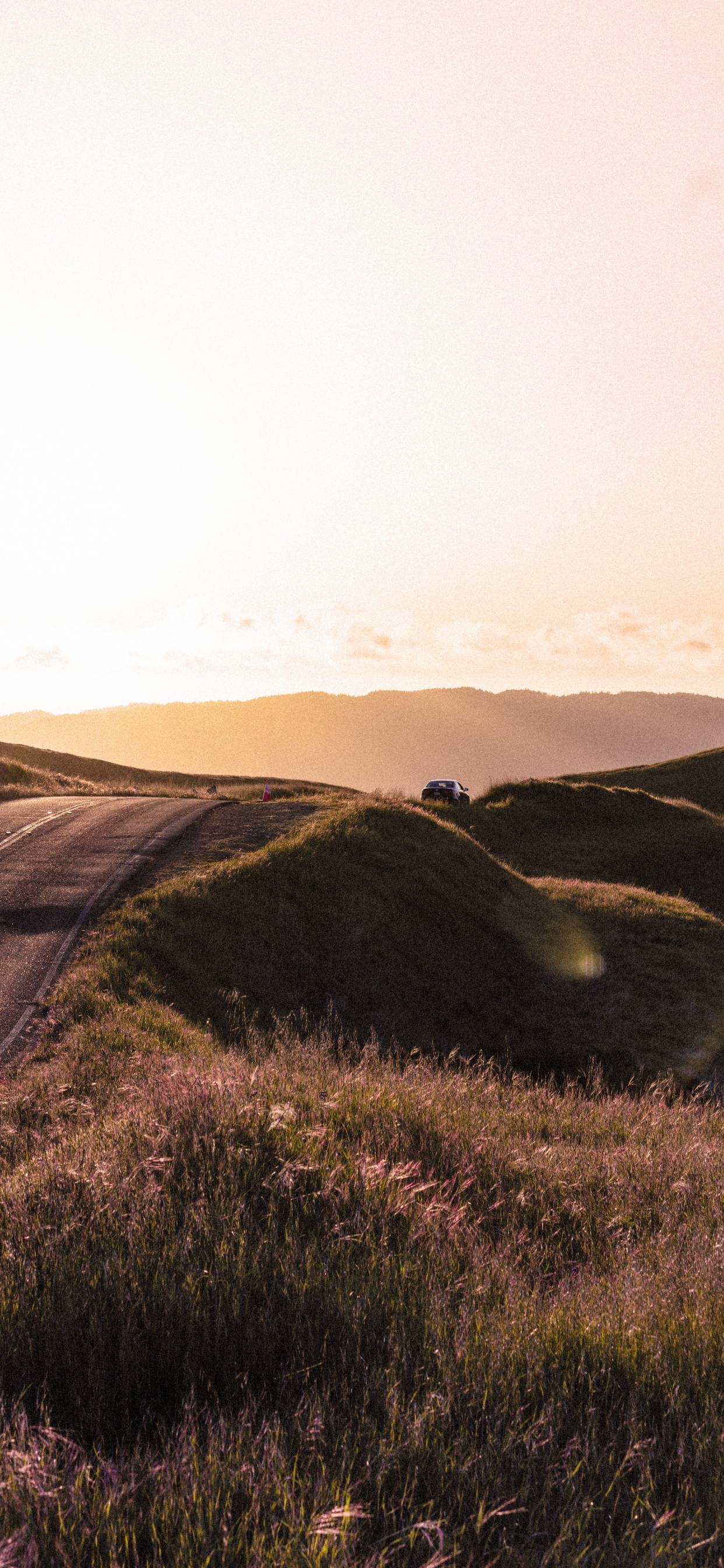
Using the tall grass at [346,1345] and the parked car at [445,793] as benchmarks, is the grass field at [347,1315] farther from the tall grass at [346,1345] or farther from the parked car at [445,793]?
the parked car at [445,793]

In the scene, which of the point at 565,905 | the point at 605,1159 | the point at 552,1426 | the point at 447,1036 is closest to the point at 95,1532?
the point at 552,1426

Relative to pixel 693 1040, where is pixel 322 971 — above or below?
above

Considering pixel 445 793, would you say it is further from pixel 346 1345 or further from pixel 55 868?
pixel 346 1345

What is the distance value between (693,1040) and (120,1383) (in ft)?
54.3

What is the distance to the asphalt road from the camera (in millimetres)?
12742

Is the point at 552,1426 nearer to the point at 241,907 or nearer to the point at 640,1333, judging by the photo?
the point at 640,1333

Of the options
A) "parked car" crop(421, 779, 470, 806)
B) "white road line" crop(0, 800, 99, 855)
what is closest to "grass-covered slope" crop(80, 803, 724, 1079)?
"white road line" crop(0, 800, 99, 855)

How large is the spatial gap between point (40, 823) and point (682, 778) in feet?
166

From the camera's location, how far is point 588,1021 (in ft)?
59.0

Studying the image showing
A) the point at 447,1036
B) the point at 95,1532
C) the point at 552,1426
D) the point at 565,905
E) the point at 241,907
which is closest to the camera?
the point at 95,1532

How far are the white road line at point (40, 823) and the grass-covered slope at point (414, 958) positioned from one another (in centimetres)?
597

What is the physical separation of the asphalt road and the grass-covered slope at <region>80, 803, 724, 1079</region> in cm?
107

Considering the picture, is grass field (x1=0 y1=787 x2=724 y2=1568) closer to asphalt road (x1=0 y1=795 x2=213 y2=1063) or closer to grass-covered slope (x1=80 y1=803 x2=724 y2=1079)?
asphalt road (x1=0 y1=795 x2=213 y2=1063)

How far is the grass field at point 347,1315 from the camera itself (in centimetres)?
254
